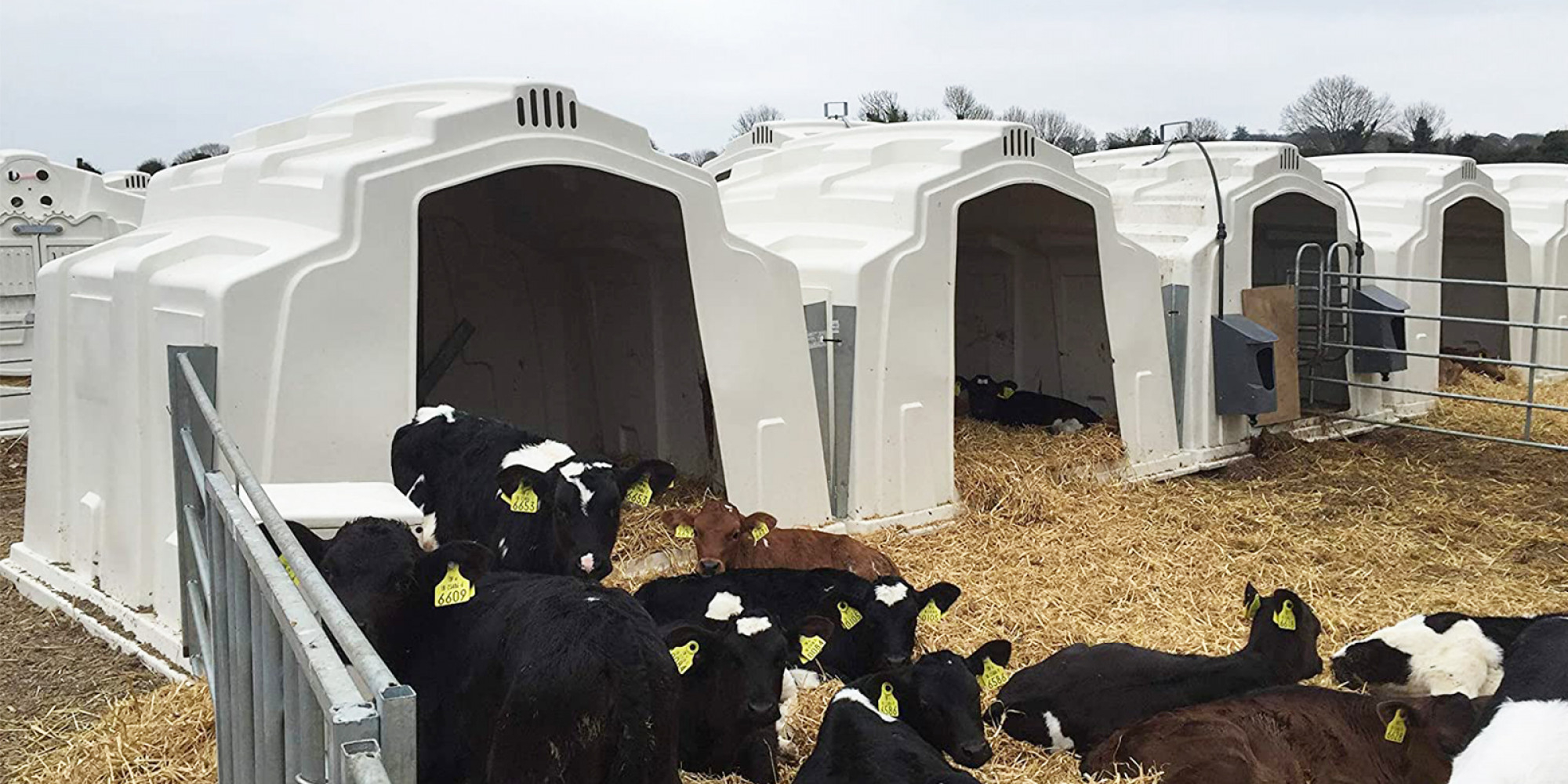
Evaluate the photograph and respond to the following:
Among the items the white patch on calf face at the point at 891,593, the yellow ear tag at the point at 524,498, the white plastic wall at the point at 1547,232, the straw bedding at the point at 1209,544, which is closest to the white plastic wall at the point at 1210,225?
the straw bedding at the point at 1209,544

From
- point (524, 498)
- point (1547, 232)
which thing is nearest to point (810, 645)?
point (524, 498)

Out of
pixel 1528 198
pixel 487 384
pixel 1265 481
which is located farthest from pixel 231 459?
pixel 1528 198

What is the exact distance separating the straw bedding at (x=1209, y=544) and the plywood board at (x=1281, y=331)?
26cm

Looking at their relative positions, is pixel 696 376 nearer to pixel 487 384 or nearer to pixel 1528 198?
pixel 487 384

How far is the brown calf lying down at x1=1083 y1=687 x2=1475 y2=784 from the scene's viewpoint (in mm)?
3885

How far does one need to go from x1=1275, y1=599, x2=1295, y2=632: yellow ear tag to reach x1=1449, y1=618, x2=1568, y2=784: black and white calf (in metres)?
1.06

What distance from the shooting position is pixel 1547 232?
14.4 meters

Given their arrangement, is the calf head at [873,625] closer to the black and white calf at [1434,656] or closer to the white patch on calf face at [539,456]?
the white patch on calf face at [539,456]

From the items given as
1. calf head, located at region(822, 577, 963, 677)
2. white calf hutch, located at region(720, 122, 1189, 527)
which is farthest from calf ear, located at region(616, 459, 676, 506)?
white calf hutch, located at region(720, 122, 1189, 527)

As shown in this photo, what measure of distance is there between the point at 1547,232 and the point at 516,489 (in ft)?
43.7

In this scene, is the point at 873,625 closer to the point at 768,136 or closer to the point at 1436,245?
the point at 1436,245

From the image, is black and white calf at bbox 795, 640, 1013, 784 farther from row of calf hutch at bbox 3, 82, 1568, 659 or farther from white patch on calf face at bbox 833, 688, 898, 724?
row of calf hutch at bbox 3, 82, 1568, 659

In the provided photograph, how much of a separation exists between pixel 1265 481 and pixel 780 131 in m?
7.80

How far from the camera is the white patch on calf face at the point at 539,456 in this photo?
526 centimetres
